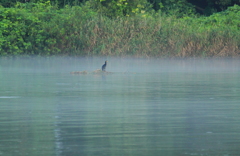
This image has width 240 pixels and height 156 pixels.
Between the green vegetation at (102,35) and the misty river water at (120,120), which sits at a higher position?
the green vegetation at (102,35)

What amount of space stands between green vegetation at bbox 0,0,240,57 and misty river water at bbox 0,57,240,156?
15.8m

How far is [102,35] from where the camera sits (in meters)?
31.8

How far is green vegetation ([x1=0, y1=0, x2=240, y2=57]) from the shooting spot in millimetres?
31750

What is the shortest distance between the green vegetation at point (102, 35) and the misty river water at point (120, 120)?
15.8 m

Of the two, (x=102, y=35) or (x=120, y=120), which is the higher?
(x=102, y=35)

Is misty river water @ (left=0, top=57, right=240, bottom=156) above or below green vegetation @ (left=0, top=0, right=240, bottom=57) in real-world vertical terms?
below

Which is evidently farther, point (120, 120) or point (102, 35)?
point (102, 35)

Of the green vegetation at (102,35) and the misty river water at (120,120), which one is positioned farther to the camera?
the green vegetation at (102,35)

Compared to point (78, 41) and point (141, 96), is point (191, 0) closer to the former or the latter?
point (78, 41)

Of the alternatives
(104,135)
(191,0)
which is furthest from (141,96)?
(191,0)

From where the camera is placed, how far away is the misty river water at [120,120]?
7.05m

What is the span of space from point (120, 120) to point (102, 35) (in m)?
22.7

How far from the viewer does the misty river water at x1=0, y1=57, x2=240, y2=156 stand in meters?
7.05

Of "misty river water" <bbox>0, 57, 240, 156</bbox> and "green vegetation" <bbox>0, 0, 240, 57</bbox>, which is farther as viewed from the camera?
"green vegetation" <bbox>0, 0, 240, 57</bbox>
